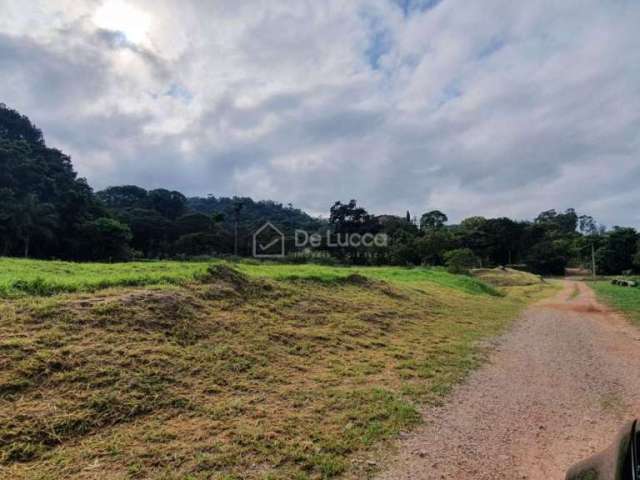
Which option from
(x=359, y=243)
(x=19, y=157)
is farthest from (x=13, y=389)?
(x=359, y=243)

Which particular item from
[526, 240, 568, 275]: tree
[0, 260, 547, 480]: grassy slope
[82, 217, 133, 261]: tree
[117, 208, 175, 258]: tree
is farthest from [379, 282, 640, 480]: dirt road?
[526, 240, 568, 275]: tree

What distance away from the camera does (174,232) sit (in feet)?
181

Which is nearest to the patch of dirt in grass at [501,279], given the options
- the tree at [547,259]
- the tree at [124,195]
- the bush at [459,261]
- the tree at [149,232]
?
the bush at [459,261]

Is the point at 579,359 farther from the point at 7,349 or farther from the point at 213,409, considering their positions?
the point at 7,349

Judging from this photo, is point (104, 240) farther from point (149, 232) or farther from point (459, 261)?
point (459, 261)

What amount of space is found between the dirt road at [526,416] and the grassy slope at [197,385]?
1.24 feet

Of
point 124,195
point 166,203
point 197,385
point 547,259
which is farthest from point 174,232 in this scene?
point 547,259

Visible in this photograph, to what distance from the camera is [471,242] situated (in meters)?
64.5

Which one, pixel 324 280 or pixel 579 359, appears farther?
pixel 324 280

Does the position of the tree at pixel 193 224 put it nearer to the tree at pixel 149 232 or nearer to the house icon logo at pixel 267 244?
the tree at pixel 149 232

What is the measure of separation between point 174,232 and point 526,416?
2222 inches

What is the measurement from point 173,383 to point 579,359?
7603mm

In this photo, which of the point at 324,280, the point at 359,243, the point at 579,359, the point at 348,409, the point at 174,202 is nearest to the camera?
the point at 348,409

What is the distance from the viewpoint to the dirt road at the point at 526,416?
10.7ft
